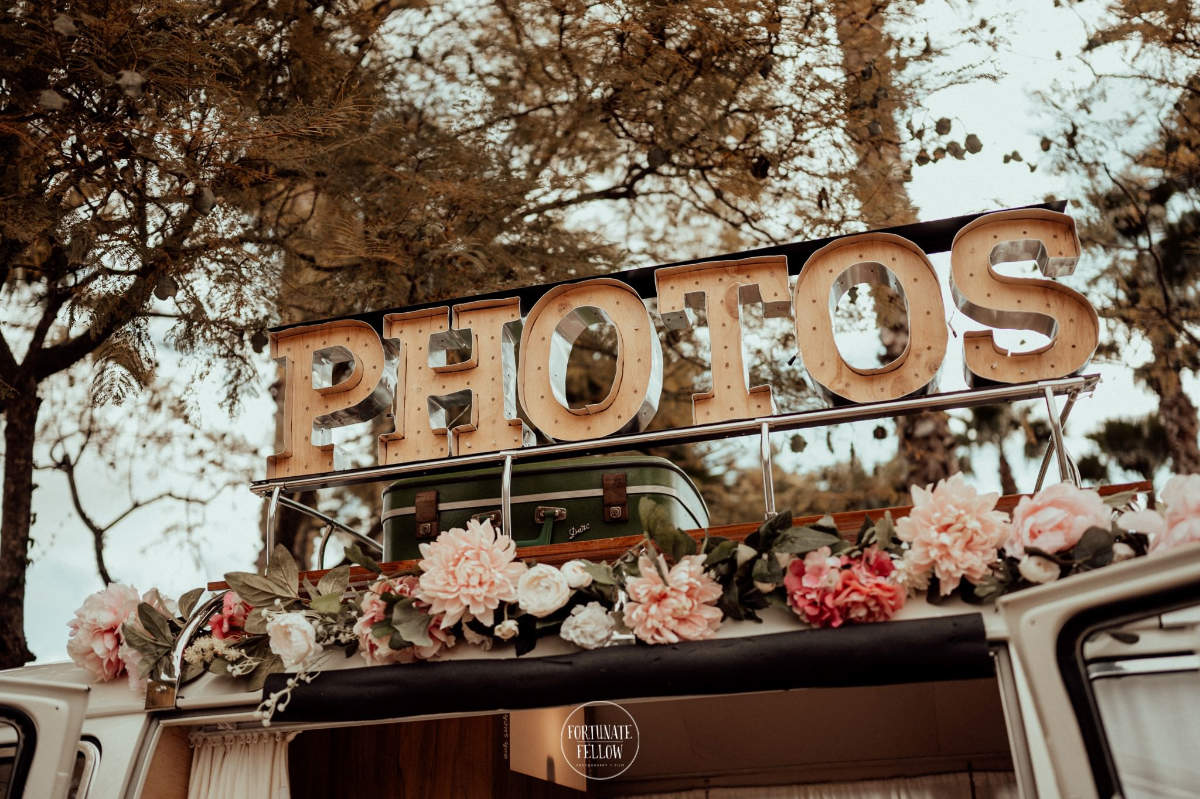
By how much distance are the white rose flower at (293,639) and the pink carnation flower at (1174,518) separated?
2.45m

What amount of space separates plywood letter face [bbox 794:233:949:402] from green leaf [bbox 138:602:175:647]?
2414 mm

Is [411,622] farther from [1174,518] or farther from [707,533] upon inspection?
[1174,518]

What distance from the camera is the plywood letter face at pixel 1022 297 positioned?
3410mm

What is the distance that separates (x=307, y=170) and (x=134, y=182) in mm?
1308

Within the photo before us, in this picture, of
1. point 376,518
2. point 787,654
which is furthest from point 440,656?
point 376,518

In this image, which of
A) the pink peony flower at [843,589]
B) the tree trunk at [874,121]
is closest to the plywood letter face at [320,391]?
the pink peony flower at [843,589]

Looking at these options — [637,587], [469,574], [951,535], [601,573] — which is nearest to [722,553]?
[637,587]

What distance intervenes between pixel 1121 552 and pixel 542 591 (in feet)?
5.36

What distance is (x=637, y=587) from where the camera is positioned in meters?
2.96

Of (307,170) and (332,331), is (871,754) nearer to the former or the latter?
(332,331)

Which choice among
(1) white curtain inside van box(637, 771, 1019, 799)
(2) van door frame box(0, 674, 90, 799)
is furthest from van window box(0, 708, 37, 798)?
(1) white curtain inside van box(637, 771, 1019, 799)

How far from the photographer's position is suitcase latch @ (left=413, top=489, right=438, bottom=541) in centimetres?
436

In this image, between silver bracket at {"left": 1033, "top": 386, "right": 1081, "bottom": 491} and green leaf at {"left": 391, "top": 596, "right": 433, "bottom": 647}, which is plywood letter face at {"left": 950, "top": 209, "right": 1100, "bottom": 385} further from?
green leaf at {"left": 391, "top": 596, "right": 433, "bottom": 647}

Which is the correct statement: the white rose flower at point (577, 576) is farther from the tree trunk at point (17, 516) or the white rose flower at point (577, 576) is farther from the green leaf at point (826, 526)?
the tree trunk at point (17, 516)
